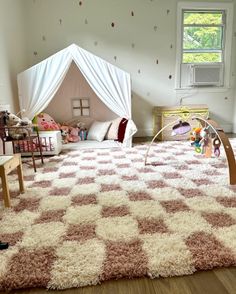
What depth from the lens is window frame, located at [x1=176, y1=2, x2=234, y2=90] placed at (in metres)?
4.65

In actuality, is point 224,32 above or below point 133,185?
above

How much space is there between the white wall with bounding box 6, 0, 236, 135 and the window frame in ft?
0.31

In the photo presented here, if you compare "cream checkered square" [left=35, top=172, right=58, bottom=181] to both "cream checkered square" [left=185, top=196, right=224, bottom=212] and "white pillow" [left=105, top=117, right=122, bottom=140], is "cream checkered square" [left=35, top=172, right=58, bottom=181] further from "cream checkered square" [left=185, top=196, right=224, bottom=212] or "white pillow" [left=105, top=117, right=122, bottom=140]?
"white pillow" [left=105, top=117, right=122, bottom=140]

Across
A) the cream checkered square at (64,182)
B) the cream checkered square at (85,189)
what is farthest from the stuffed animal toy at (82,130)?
the cream checkered square at (85,189)

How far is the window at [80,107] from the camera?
15.2 feet

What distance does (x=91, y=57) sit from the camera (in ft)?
12.1

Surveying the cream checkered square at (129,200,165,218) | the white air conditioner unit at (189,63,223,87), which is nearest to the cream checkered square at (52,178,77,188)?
the cream checkered square at (129,200,165,218)

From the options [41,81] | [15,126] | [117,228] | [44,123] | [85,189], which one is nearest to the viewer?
[117,228]

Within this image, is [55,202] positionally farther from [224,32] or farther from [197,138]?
[224,32]

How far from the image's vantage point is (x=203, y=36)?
487 centimetres

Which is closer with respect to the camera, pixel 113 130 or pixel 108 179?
pixel 108 179

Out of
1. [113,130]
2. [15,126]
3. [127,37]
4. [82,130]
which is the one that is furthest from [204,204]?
[127,37]

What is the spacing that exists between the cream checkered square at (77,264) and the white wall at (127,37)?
3713 mm

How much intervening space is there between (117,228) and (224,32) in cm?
466
